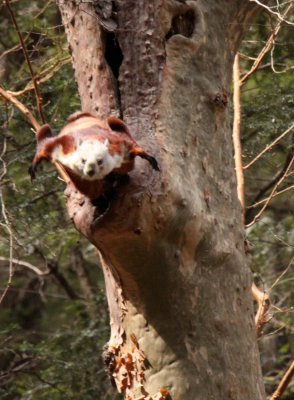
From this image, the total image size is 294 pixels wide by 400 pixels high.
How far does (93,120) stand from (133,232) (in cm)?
38

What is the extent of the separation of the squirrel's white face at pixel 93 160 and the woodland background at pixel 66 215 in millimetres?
2856

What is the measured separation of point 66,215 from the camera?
6586 mm

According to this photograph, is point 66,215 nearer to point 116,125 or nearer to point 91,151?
point 116,125

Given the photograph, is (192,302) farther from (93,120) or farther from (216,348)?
(93,120)

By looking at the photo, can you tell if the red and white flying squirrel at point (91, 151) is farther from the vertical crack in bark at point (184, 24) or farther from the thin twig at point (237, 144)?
the thin twig at point (237, 144)

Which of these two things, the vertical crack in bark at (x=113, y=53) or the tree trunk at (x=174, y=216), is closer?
the tree trunk at (x=174, y=216)

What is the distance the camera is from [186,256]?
2.70 meters

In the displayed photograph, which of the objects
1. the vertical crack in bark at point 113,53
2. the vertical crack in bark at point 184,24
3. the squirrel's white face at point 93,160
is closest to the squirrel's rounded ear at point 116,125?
the squirrel's white face at point 93,160

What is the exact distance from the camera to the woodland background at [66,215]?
572 cm

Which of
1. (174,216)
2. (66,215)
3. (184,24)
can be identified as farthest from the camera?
(66,215)

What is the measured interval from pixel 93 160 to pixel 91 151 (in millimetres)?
29

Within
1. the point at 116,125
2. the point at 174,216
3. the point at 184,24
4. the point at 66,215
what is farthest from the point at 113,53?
the point at 66,215

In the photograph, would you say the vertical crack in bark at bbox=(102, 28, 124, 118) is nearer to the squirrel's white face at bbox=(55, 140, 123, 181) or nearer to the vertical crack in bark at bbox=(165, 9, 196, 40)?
the vertical crack in bark at bbox=(165, 9, 196, 40)

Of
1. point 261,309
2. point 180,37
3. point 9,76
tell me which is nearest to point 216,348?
point 261,309
